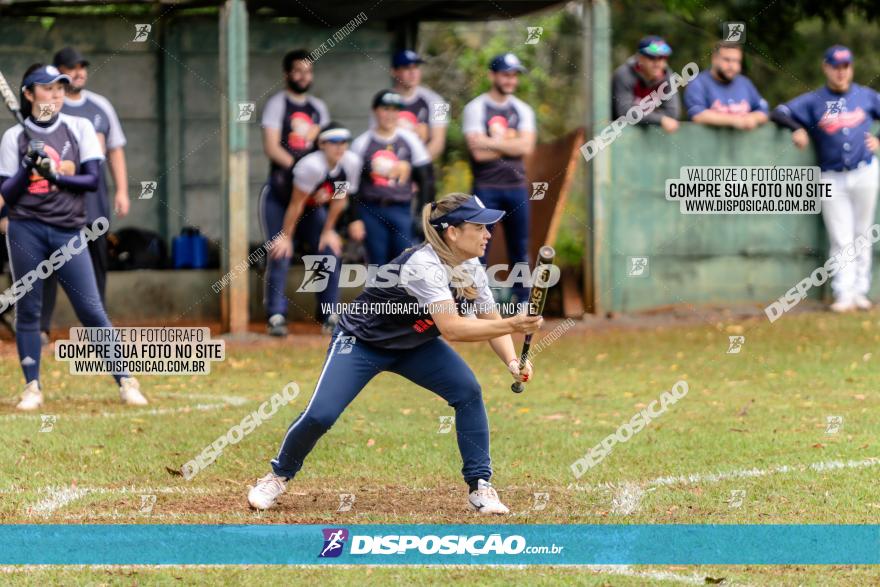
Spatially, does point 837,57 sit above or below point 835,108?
above

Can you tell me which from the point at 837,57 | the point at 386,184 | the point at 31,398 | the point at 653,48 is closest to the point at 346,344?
the point at 31,398

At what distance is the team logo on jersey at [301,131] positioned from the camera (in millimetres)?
14414

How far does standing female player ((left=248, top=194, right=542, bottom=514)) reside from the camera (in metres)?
7.06

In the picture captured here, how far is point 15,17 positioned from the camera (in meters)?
16.8

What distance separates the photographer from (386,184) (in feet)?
45.5

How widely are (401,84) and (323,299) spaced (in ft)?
7.09

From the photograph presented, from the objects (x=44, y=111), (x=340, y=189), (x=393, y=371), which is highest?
(x=44, y=111)

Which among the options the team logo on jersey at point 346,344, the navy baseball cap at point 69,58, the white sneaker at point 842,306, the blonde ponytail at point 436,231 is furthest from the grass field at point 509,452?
the navy baseball cap at point 69,58

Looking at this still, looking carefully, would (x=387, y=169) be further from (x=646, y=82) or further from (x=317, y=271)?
(x=646, y=82)

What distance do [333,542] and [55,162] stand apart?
4.63m

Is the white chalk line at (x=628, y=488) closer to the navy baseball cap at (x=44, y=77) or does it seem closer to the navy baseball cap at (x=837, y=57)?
the navy baseball cap at (x=44, y=77)

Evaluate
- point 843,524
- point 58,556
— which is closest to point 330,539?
point 58,556

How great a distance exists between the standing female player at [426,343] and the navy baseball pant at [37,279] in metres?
3.35

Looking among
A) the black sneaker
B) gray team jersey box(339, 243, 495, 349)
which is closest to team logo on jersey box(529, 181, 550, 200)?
the black sneaker
